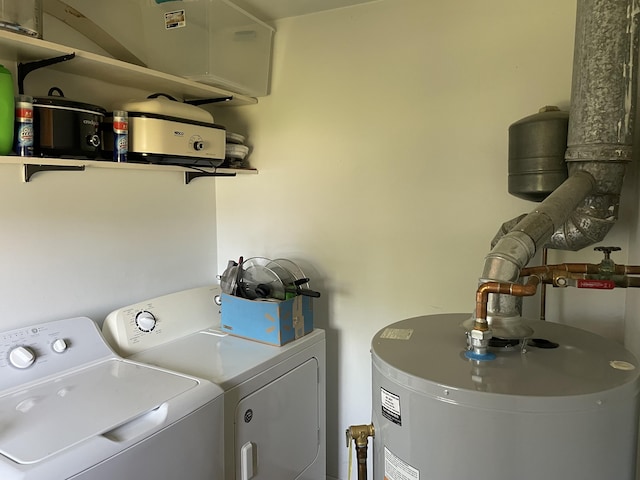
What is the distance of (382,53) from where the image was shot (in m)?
2.05

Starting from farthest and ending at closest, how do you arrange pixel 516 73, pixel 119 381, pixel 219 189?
pixel 219 189, pixel 516 73, pixel 119 381

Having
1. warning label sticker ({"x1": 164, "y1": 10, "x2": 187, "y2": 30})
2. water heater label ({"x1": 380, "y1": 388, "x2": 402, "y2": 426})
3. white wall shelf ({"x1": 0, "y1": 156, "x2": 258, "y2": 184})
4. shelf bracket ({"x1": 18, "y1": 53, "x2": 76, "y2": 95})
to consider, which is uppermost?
warning label sticker ({"x1": 164, "y1": 10, "x2": 187, "y2": 30})

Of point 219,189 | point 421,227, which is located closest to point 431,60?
point 421,227

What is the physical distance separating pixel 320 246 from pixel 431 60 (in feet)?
3.02

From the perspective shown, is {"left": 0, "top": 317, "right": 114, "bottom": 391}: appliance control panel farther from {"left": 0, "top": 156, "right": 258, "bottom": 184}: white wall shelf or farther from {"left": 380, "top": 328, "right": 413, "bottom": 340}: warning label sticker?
{"left": 380, "top": 328, "right": 413, "bottom": 340}: warning label sticker

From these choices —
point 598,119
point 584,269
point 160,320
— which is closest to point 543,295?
point 584,269

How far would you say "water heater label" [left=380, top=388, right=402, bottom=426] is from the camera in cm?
114

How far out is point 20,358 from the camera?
148 cm

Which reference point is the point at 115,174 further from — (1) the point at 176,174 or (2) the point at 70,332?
(2) the point at 70,332

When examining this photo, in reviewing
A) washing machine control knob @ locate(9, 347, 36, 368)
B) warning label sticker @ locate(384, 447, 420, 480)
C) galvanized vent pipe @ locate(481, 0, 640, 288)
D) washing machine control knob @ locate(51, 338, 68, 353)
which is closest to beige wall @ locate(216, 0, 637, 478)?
galvanized vent pipe @ locate(481, 0, 640, 288)

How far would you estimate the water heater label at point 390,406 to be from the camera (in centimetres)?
114

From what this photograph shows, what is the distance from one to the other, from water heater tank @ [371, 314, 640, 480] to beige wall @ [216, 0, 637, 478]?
30.4 inches

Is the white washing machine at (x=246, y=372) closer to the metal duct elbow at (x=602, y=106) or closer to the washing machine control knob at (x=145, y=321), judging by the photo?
the washing machine control knob at (x=145, y=321)

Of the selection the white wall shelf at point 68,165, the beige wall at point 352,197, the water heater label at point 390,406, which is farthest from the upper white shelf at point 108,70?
the water heater label at point 390,406
